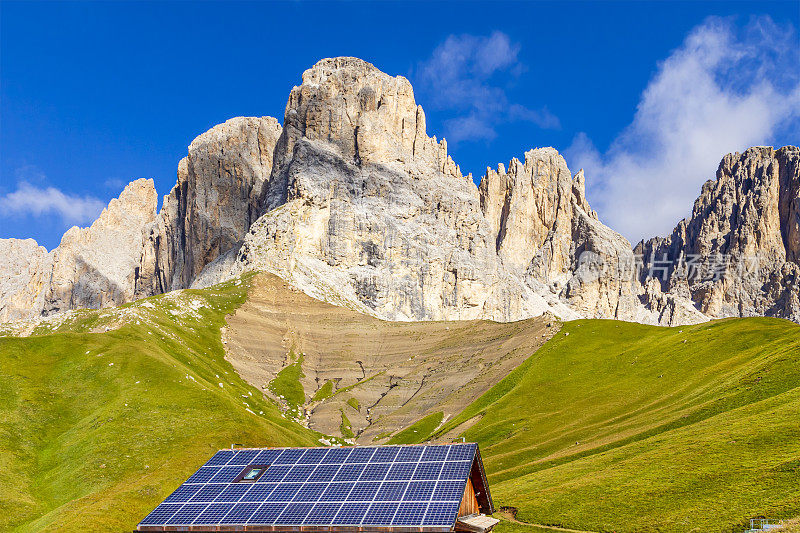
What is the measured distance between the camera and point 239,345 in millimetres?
165125

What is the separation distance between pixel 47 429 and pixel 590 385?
263ft

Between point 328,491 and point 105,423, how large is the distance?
61.4 metres

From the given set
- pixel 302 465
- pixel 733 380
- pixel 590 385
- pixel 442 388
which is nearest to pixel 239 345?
pixel 442 388

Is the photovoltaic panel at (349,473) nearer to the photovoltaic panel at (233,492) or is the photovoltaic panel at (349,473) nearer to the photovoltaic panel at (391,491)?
the photovoltaic panel at (391,491)

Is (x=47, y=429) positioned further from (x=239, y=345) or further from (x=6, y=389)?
(x=239, y=345)

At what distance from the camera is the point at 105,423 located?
8450cm

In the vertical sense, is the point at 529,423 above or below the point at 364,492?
above

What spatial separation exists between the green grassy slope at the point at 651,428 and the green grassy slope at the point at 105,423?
35.2 m

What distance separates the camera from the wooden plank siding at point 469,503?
111ft

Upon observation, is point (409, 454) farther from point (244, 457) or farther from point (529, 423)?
point (529, 423)

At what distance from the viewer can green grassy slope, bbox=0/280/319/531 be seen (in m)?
64.2

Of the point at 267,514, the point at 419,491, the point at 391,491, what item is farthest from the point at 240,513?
the point at 419,491

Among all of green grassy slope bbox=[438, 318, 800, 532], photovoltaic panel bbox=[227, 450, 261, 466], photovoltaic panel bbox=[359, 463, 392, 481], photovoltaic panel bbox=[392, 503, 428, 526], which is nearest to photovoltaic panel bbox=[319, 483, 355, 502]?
photovoltaic panel bbox=[359, 463, 392, 481]

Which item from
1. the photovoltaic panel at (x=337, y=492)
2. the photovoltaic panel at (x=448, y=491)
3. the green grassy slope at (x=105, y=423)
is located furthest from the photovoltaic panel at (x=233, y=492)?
the green grassy slope at (x=105, y=423)
